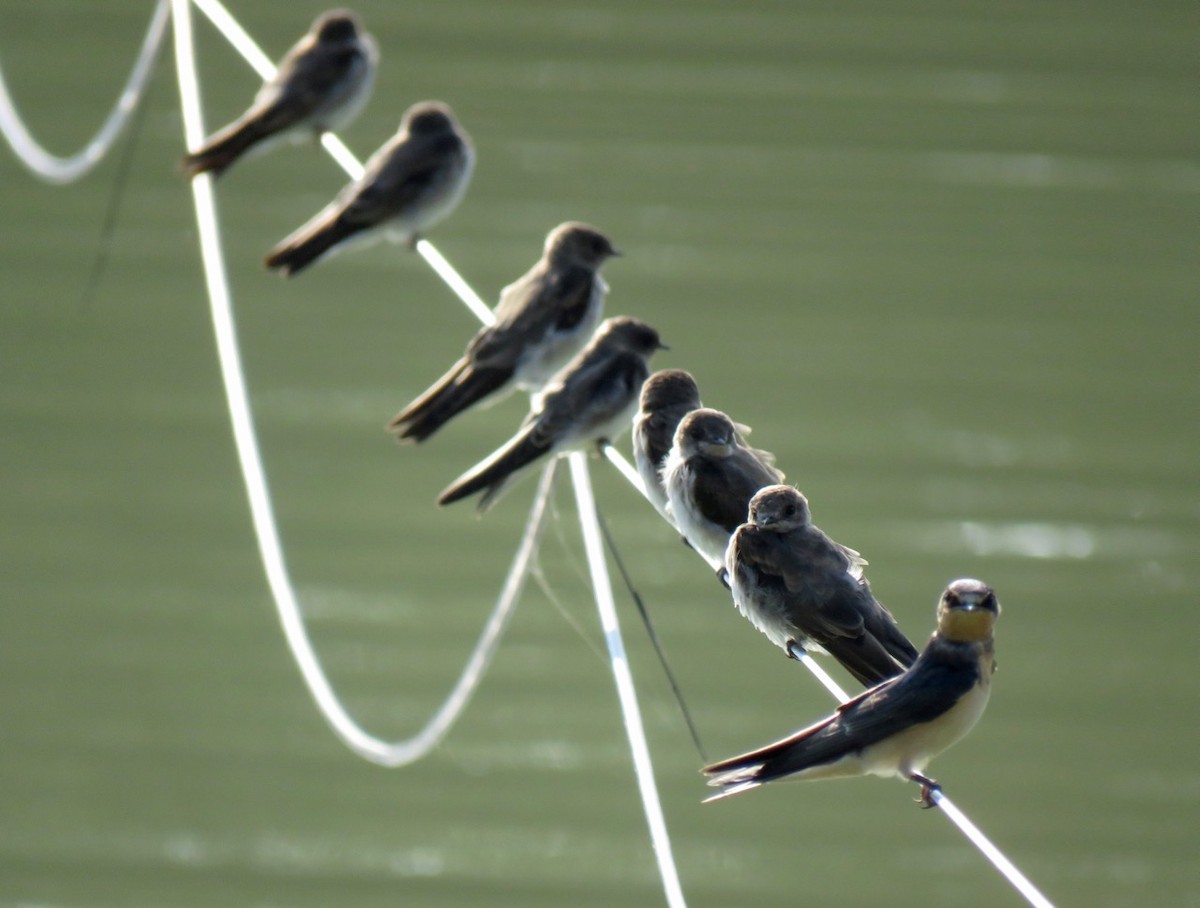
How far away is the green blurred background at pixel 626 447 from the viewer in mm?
8688

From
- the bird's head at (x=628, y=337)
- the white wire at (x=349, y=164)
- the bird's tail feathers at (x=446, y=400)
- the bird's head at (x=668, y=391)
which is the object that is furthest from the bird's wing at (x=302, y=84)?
the bird's head at (x=668, y=391)

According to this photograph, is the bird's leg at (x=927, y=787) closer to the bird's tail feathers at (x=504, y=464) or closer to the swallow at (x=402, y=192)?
the bird's tail feathers at (x=504, y=464)

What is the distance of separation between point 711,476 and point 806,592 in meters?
0.60

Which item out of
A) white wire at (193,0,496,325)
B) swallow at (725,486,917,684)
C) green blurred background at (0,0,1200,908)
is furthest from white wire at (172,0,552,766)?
green blurred background at (0,0,1200,908)

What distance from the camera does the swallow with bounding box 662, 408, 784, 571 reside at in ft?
Result: 14.3

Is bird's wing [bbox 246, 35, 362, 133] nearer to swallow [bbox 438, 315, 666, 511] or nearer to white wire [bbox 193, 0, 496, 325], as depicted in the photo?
white wire [bbox 193, 0, 496, 325]

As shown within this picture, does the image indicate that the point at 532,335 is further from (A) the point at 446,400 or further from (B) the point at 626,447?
(B) the point at 626,447

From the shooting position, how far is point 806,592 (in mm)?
3824

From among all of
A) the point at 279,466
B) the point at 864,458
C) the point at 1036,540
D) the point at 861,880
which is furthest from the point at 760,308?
the point at 861,880

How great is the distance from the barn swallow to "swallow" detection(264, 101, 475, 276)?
1.79ft

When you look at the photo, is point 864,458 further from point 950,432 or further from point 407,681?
point 407,681

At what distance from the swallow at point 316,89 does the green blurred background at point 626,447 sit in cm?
290

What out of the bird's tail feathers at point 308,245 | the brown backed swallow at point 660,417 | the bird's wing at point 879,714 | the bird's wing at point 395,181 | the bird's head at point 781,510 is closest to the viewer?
the bird's wing at point 879,714

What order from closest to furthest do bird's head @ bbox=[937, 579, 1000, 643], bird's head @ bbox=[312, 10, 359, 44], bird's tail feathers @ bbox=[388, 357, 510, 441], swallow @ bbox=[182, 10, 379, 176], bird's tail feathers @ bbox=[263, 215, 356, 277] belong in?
bird's head @ bbox=[937, 579, 1000, 643], bird's tail feathers @ bbox=[388, 357, 510, 441], bird's tail feathers @ bbox=[263, 215, 356, 277], swallow @ bbox=[182, 10, 379, 176], bird's head @ bbox=[312, 10, 359, 44]
